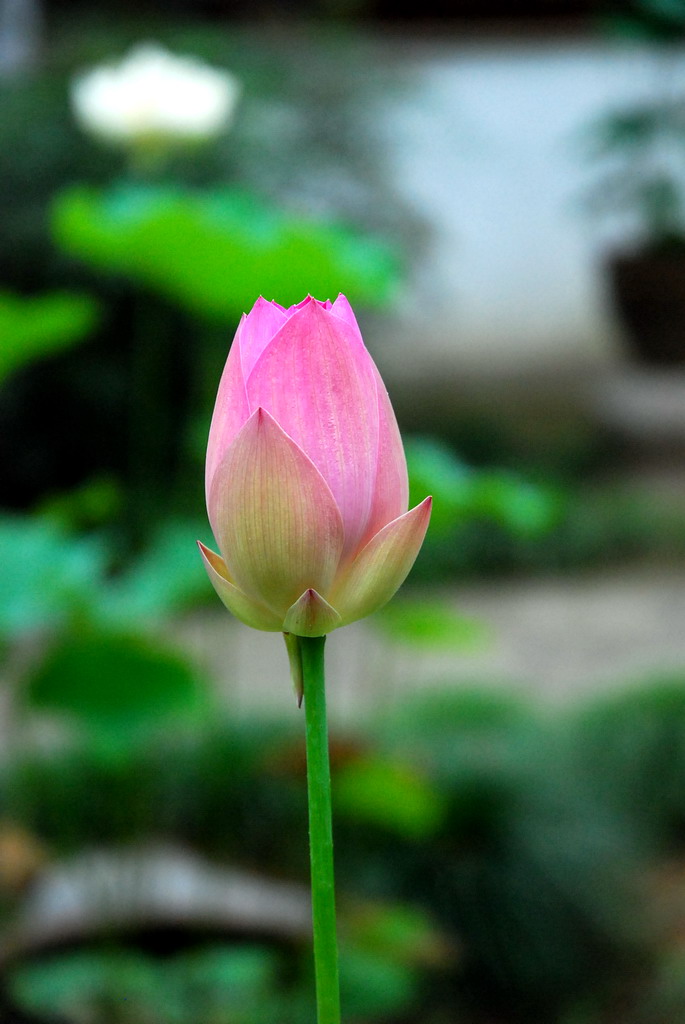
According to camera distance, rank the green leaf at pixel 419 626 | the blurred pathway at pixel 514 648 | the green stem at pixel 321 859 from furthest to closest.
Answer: the blurred pathway at pixel 514 648
the green leaf at pixel 419 626
the green stem at pixel 321 859

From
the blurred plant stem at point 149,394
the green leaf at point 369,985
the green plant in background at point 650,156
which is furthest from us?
the green plant in background at point 650,156

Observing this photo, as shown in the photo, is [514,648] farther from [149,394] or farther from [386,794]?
[386,794]

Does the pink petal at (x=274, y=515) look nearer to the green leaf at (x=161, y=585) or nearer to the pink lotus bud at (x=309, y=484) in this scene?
the pink lotus bud at (x=309, y=484)

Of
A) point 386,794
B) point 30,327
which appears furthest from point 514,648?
point 30,327

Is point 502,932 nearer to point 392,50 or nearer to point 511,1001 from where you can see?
point 511,1001

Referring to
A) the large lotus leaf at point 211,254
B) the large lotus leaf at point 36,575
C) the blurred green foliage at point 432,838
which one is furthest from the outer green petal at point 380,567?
the blurred green foliage at point 432,838

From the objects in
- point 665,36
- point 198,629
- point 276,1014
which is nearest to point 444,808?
point 276,1014
